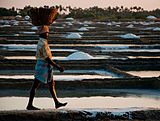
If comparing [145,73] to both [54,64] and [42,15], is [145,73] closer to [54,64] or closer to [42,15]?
[42,15]

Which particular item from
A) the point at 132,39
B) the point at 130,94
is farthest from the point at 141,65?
the point at 132,39

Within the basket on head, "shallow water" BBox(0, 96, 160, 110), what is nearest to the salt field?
"shallow water" BBox(0, 96, 160, 110)

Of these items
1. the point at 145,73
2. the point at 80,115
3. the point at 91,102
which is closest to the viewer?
the point at 80,115

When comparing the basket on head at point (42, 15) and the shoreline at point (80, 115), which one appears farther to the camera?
the basket on head at point (42, 15)

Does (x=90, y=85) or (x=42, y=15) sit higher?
(x=42, y=15)

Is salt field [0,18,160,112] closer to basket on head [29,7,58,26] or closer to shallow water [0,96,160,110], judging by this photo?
shallow water [0,96,160,110]

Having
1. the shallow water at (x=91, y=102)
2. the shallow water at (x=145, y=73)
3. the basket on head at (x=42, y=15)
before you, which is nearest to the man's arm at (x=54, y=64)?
the basket on head at (x=42, y=15)

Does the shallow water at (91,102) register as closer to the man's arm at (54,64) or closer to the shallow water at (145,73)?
the man's arm at (54,64)

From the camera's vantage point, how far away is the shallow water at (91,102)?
516 cm

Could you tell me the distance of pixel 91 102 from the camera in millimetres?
5465

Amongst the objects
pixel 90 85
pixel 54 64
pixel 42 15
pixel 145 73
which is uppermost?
pixel 42 15

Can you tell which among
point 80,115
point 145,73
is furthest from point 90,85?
point 80,115

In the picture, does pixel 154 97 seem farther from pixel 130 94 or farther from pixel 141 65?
pixel 141 65

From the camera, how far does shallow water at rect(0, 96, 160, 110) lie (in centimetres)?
516
